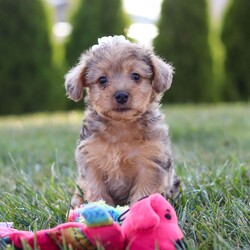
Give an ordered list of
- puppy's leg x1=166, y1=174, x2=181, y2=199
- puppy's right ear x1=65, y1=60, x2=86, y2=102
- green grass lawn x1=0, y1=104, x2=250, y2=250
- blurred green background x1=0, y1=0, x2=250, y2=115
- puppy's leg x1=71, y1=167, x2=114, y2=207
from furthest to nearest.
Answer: blurred green background x1=0, y1=0, x2=250, y2=115
puppy's right ear x1=65, y1=60, x2=86, y2=102
puppy's leg x1=166, y1=174, x2=181, y2=199
puppy's leg x1=71, y1=167, x2=114, y2=207
green grass lawn x1=0, y1=104, x2=250, y2=250

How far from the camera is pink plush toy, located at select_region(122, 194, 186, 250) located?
2.71 m

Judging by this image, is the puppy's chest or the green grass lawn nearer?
the green grass lawn

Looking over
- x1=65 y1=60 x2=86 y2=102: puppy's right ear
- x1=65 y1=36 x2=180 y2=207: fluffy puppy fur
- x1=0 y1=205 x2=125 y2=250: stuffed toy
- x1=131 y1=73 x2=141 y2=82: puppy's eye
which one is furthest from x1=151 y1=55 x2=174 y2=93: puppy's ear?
x1=0 y1=205 x2=125 y2=250: stuffed toy

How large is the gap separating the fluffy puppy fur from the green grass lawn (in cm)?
28

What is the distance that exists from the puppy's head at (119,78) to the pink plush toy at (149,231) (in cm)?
118

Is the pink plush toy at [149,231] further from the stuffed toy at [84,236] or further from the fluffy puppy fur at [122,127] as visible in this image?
the fluffy puppy fur at [122,127]

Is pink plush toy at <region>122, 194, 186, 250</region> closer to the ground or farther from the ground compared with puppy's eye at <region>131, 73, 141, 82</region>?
closer to the ground

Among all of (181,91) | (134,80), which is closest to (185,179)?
(134,80)

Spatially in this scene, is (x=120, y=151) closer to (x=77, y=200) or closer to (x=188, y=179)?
(x=77, y=200)

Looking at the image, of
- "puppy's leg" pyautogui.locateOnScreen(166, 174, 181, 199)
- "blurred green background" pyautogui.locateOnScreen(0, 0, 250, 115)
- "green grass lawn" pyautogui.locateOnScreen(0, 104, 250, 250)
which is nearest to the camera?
"green grass lawn" pyautogui.locateOnScreen(0, 104, 250, 250)

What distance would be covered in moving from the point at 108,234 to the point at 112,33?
13888mm

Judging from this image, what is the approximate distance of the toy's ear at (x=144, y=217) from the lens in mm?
2713

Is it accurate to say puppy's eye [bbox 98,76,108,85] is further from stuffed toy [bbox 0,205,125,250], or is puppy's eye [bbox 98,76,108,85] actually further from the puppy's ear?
stuffed toy [bbox 0,205,125,250]

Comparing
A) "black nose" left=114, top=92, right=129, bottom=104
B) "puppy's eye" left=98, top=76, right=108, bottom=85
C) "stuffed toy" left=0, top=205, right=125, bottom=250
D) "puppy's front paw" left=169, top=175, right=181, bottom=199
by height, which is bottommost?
"puppy's front paw" left=169, top=175, right=181, bottom=199
